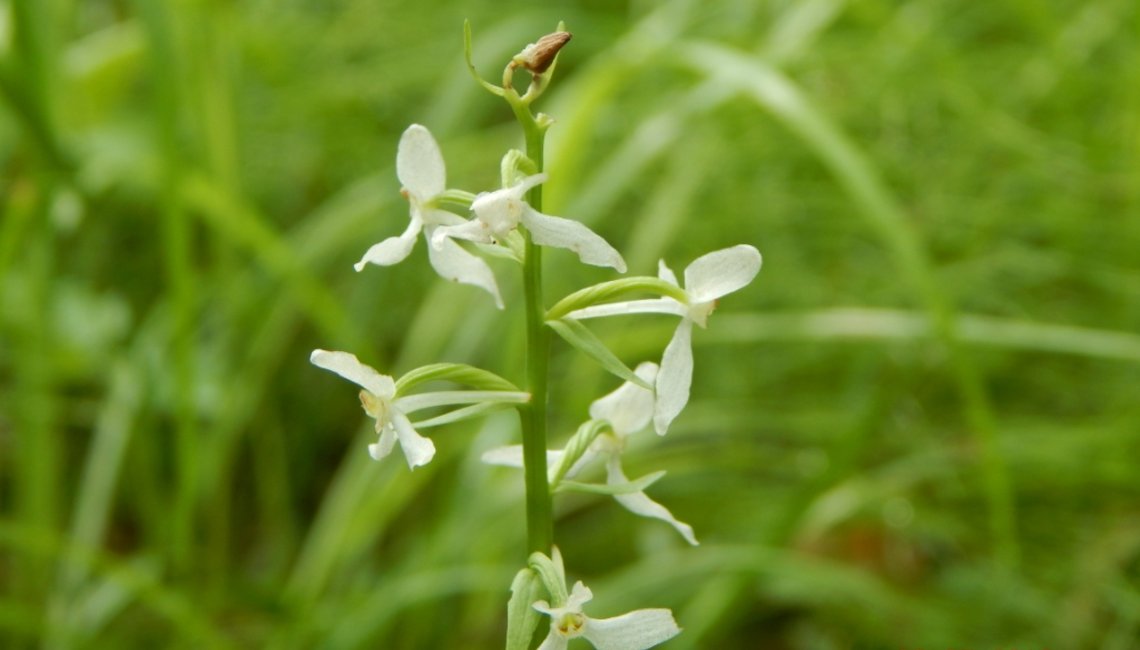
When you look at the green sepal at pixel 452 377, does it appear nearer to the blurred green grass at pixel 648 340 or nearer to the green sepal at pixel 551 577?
the green sepal at pixel 551 577

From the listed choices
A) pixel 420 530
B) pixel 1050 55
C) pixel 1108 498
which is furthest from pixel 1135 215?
pixel 420 530

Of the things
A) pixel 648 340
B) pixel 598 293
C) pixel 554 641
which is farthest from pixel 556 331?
pixel 648 340

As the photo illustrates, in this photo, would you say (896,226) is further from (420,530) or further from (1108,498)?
(420,530)

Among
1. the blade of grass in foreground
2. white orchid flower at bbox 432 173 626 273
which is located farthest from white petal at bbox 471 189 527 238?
the blade of grass in foreground

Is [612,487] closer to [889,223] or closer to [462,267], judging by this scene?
[462,267]

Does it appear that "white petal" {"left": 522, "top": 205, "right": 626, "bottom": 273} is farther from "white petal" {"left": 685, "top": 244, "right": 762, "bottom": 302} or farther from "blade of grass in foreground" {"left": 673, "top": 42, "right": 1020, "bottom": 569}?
"blade of grass in foreground" {"left": 673, "top": 42, "right": 1020, "bottom": 569}
